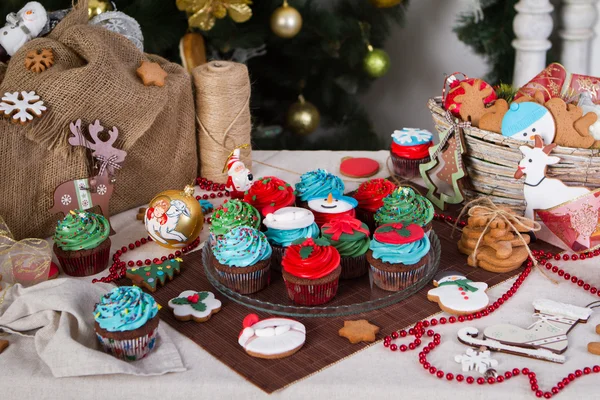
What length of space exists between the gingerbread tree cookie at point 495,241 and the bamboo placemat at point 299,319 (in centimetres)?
2

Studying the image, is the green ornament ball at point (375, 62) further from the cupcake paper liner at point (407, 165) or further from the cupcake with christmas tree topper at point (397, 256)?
the cupcake with christmas tree topper at point (397, 256)

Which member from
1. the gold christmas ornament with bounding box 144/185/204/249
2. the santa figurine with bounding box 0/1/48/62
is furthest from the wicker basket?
the santa figurine with bounding box 0/1/48/62

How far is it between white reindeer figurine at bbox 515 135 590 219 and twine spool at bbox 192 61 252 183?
2.34 feet

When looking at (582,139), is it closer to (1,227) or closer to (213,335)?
(213,335)

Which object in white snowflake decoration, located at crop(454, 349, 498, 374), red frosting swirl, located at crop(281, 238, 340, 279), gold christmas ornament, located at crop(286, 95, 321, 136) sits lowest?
gold christmas ornament, located at crop(286, 95, 321, 136)

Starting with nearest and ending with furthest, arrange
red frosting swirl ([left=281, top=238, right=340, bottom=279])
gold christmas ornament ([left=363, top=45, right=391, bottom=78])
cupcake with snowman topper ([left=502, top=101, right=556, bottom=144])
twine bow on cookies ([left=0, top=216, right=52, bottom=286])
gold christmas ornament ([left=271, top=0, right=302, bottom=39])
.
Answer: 1. red frosting swirl ([left=281, top=238, right=340, bottom=279])
2. twine bow on cookies ([left=0, top=216, right=52, bottom=286])
3. cupcake with snowman topper ([left=502, top=101, right=556, bottom=144])
4. gold christmas ornament ([left=271, top=0, right=302, bottom=39])
5. gold christmas ornament ([left=363, top=45, right=391, bottom=78])

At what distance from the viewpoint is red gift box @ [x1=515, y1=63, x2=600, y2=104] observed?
1618 millimetres

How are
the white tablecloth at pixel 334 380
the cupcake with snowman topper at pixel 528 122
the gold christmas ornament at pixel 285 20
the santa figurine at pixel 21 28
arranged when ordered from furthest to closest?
the gold christmas ornament at pixel 285 20, the santa figurine at pixel 21 28, the cupcake with snowman topper at pixel 528 122, the white tablecloth at pixel 334 380

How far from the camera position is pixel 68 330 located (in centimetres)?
122

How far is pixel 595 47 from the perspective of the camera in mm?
2795

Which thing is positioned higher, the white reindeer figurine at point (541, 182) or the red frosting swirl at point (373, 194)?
the white reindeer figurine at point (541, 182)

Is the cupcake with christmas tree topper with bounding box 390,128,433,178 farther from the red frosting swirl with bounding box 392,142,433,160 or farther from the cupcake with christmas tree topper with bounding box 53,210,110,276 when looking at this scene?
the cupcake with christmas tree topper with bounding box 53,210,110,276

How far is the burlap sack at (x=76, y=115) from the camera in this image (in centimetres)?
153

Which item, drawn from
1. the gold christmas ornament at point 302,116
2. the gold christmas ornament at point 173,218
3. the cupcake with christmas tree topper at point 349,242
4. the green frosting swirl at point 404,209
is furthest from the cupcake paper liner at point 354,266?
the gold christmas ornament at point 302,116
